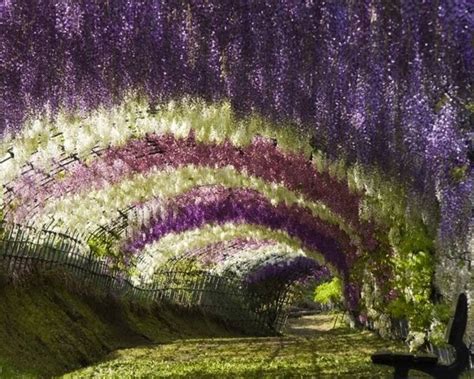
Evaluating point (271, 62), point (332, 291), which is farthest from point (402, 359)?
point (332, 291)

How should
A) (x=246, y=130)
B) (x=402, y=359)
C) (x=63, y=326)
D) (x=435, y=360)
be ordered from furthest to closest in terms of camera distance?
(x=63, y=326) < (x=246, y=130) < (x=435, y=360) < (x=402, y=359)

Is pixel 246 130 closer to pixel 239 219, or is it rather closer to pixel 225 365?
pixel 225 365

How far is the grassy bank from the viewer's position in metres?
12.0

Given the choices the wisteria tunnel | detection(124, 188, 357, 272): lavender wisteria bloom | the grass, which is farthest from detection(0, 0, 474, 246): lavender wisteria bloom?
detection(124, 188, 357, 272): lavender wisteria bloom

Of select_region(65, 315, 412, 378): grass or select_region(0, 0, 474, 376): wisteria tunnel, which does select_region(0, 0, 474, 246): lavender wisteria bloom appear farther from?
select_region(65, 315, 412, 378): grass

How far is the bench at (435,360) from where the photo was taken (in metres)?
6.76

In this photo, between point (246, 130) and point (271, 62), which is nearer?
point (271, 62)

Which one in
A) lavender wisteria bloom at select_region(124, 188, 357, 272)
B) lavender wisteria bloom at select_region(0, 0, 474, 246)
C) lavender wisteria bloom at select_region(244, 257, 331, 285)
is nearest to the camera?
lavender wisteria bloom at select_region(0, 0, 474, 246)

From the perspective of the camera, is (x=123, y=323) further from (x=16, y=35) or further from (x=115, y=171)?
(x=16, y=35)

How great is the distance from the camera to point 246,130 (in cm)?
1189

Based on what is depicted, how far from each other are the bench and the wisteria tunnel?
2.03 m

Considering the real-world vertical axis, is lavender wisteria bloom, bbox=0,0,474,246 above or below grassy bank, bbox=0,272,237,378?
above

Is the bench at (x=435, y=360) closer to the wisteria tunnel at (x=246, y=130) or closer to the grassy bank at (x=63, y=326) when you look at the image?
the wisteria tunnel at (x=246, y=130)

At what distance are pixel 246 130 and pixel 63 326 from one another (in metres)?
6.01
